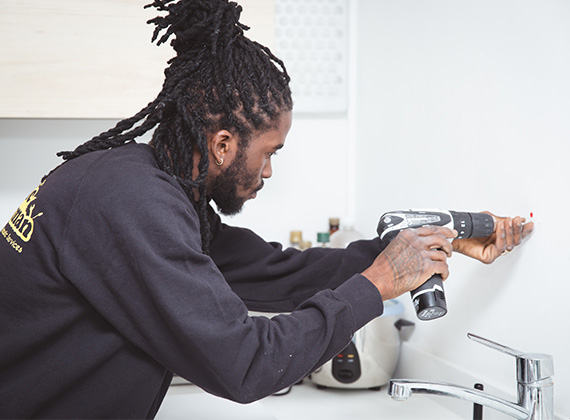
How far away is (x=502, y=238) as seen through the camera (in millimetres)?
1147

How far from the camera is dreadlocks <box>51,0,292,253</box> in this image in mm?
960

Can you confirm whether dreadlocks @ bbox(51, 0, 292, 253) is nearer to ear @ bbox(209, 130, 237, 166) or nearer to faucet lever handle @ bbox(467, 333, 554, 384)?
ear @ bbox(209, 130, 237, 166)

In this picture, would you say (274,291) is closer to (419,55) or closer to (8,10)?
(419,55)

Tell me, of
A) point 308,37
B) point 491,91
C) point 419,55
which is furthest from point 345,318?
point 308,37

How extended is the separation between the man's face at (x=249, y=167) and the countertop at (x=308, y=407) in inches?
17.1

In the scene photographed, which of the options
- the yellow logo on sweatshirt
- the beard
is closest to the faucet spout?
the beard

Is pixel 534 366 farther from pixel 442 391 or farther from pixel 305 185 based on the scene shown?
pixel 305 185

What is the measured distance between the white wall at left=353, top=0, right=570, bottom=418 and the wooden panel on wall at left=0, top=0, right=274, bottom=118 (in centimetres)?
40

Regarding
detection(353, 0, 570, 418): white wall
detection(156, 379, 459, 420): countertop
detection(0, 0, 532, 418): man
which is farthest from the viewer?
detection(156, 379, 459, 420): countertop

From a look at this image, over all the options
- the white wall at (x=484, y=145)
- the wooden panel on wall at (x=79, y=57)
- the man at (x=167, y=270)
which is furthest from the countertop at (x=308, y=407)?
the wooden panel on wall at (x=79, y=57)

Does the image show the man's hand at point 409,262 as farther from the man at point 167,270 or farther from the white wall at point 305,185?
the white wall at point 305,185

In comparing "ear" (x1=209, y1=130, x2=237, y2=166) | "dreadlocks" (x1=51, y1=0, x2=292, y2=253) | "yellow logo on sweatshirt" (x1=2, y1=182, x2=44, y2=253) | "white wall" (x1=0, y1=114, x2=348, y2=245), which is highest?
"dreadlocks" (x1=51, y1=0, x2=292, y2=253)

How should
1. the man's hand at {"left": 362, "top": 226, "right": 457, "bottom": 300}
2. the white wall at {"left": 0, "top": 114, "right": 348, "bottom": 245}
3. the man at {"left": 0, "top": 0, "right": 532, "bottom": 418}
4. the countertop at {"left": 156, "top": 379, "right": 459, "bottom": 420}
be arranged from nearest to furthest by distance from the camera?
the man at {"left": 0, "top": 0, "right": 532, "bottom": 418}, the man's hand at {"left": 362, "top": 226, "right": 457, "bottom": 300}, the countertop at {"left": 156, "top": 379, "right": 459, "bottom": 420}, the white wall at {"left": 0, "top": 114, "right": 348, "bottom": 245}

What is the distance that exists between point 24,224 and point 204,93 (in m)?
0.32
